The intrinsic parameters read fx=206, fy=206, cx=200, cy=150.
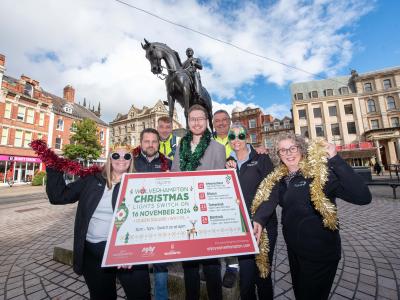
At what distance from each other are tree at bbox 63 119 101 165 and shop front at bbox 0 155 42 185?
3.56 meters

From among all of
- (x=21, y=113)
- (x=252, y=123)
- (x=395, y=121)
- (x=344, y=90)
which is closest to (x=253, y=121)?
(x=252, y=123)

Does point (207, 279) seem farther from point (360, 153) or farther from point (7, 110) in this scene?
point (360, 153)

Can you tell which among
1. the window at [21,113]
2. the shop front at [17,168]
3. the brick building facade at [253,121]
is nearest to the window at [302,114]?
the brick building facade at [253,121]

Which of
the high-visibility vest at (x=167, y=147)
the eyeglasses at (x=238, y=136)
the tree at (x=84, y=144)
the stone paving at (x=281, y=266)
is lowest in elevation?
the stone paving at (x=281, y=266)

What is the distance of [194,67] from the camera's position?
608cm

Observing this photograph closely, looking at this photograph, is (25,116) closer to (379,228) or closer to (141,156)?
(141,156)

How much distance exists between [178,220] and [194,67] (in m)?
5.27

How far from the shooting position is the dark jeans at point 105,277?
1960 millimetres

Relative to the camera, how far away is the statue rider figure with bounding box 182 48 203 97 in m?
6.04

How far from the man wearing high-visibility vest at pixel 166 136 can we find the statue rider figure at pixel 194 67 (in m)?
2.44

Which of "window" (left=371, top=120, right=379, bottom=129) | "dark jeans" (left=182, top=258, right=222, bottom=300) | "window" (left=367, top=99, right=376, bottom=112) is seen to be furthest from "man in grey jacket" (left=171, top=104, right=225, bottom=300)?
"window" (left=367, top=99, right=376, bottom=112)

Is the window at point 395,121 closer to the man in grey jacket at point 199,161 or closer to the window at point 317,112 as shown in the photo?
the window at point 317,112

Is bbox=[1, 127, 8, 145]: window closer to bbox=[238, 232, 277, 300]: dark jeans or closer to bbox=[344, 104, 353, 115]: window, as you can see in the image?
bbox=[238, 232, 277, 300]: dark jeans

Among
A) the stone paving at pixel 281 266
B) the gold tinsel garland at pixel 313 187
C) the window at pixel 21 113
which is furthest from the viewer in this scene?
the window at pixel 21 113
